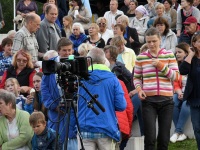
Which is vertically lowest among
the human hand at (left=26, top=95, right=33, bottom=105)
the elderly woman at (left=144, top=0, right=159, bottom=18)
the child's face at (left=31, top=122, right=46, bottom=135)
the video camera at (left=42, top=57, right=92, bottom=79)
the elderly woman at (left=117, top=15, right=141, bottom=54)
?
the child's face at (left=31, top=122, right=46, bottom=135)

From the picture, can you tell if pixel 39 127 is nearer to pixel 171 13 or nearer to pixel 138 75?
pixel 138 75

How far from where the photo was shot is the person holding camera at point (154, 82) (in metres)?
10.9

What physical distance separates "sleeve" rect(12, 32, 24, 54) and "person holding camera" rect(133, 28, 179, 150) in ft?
10.7

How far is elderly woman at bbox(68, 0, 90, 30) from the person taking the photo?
19.0m

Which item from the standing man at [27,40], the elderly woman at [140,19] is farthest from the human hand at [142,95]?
the elderly woman at [140,19]

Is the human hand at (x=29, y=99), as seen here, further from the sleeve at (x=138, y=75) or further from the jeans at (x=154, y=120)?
the jeans at (x=154, y=120)

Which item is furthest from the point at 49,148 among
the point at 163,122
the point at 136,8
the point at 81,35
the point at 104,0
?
the point at 104,0

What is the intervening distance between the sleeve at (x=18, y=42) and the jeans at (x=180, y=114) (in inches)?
122

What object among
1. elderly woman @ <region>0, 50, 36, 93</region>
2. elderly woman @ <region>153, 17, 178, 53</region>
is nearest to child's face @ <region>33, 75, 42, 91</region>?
elderly woman @ <region>0, 50, 36, 93</region>

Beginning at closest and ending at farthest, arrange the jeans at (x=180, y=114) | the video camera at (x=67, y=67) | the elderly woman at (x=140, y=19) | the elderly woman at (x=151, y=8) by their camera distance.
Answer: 1. the video camera at (x=67, y=67)
2. the jeans at (x=180, y=114)
3. the elderly woman at (x=140, y=19)
4. the elderly woman at (x=151, y=8)

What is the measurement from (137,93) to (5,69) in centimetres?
343

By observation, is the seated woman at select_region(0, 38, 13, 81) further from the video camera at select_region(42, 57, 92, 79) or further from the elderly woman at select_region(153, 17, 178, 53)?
the video camera at select_region(42, 57, 92, 79)

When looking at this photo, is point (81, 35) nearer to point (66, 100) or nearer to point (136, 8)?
point (136, 8)


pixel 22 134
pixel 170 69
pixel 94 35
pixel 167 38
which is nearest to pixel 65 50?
pixel 22 134
